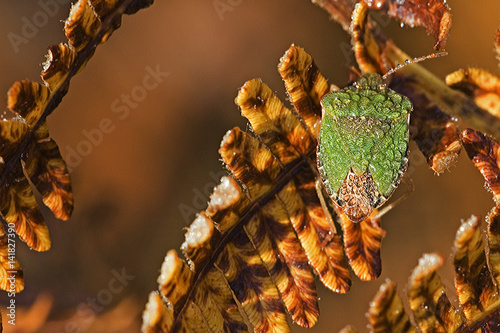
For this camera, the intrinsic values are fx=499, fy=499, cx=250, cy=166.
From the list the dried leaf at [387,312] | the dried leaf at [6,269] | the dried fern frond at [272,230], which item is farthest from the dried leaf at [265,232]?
the dried leaf at [6,269]

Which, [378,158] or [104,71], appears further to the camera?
[104,71]

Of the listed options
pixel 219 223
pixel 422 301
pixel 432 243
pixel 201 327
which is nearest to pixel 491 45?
pixel 432 243

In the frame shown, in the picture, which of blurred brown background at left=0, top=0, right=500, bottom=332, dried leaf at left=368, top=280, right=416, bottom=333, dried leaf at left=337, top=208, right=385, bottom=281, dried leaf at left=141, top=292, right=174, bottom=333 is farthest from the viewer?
blurred brown background at left=0, top=0, right=500, bottom=332

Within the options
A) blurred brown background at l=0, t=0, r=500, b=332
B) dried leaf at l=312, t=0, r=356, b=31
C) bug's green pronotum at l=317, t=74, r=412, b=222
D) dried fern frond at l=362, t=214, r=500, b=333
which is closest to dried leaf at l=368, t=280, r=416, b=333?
dried fern frond at l=362, t=214, r=500, b=333

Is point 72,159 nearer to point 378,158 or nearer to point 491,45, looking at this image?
point 378,158

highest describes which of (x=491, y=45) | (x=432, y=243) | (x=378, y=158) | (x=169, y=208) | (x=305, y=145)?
(x=305, y=145)

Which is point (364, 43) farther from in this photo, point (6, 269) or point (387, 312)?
point (6, 269)

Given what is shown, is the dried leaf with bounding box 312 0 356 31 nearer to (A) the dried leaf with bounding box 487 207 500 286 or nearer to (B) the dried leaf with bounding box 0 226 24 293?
(A) the dried leaf with bounding box 487 207 500 286
